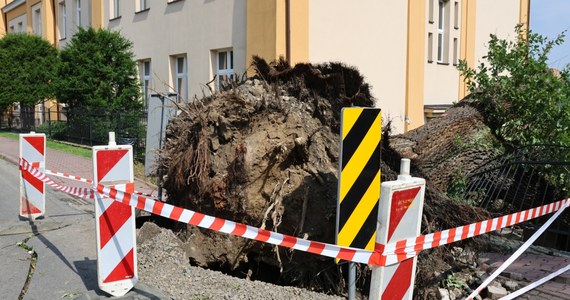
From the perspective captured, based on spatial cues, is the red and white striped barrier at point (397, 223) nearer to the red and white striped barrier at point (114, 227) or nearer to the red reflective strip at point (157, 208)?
Answer: the red reflective strip at point (157, 208)

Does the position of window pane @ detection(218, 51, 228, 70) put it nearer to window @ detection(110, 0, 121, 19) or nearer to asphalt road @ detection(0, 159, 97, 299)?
asphalt road @ detection(0, 159, 97, 299)

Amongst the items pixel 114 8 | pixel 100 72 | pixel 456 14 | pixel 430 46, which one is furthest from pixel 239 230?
pixel 114 8

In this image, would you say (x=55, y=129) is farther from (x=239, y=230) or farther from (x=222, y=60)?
(x=239, y=230)

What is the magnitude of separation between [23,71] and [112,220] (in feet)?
80.3

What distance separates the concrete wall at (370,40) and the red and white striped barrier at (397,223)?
1022cm

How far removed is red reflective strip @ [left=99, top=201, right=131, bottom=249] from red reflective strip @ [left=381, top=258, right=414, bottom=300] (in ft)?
7.42

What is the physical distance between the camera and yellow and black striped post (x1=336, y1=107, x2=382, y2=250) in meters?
3.46

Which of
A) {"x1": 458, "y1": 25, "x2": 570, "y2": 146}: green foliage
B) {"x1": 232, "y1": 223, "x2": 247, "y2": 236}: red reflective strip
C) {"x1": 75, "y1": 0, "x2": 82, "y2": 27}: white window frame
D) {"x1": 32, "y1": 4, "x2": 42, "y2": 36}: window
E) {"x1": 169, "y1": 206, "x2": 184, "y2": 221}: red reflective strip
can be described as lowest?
{"x1": 232, "y1": 223, "x2": 247, "y2": 236}: red reflective strip

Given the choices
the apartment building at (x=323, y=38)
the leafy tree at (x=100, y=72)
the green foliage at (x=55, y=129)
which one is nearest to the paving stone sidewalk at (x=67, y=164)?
the leafy tree at (x=100, y=72)

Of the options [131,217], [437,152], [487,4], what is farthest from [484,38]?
[131,217]

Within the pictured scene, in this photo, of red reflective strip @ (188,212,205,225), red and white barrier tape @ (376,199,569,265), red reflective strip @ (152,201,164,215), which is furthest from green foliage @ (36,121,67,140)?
red and white barrier tape @ (376,199,569,265)

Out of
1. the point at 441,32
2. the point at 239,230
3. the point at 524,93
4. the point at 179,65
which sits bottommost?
the point at 239,230

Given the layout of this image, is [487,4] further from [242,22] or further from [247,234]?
[247,234]

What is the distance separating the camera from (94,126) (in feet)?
59.3
